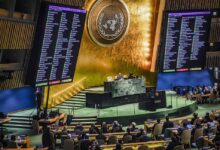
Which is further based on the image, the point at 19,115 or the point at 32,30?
the point at 19,115

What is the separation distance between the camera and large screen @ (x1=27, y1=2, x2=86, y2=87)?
1908cm

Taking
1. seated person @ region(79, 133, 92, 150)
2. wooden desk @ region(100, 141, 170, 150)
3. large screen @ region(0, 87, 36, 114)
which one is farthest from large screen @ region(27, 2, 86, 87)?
A: large screen @ region(0, 87, 36, 114)

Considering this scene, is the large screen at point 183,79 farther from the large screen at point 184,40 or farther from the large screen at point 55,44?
the large screen at point 55,44

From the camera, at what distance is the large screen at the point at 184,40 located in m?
22.2

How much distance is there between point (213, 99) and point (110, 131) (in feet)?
45.3

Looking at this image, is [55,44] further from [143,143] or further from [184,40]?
[184,40]

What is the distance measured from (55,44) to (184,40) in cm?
673

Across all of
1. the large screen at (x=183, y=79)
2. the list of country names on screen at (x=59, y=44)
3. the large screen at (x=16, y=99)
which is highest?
the list of country names on screen at (x=59, y=44)

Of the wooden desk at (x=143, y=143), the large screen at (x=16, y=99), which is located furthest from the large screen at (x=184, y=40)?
the large screen at (x=16, y=99)

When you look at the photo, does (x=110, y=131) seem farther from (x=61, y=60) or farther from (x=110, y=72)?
(x=110, y=72)

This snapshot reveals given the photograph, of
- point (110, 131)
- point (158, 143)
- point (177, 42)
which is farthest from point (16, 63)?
point (158, 143)

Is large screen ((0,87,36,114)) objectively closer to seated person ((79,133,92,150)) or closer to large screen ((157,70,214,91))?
large screen ((157,70,214,91))

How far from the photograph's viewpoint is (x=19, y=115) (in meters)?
24.5

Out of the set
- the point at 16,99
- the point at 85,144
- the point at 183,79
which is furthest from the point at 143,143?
the point at 183,79
